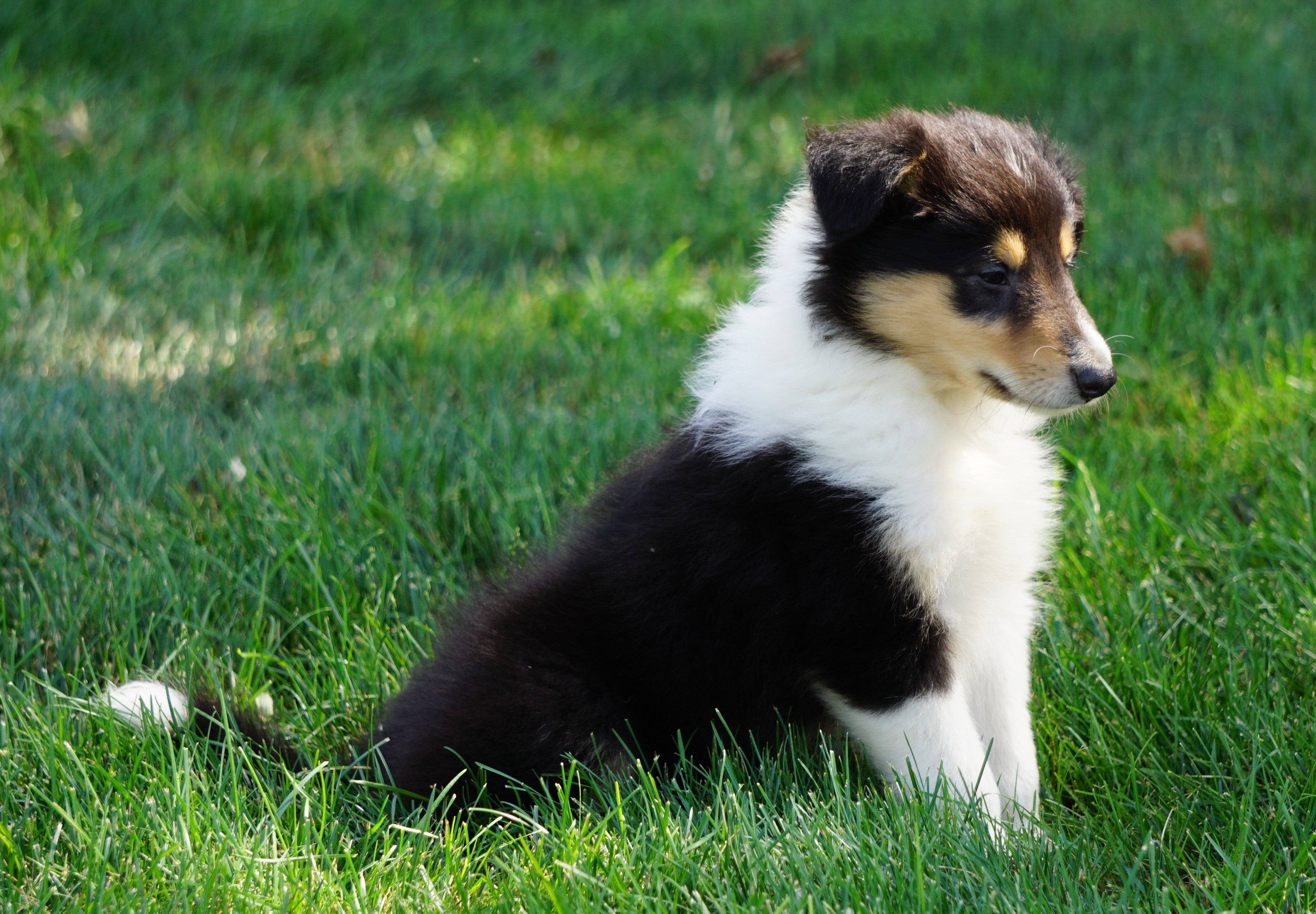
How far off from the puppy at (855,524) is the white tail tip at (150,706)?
0.43 metres

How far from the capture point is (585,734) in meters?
2.51

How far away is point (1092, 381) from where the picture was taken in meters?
2.31

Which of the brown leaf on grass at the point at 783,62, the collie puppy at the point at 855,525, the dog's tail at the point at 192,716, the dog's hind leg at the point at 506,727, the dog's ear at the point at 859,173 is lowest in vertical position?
the dog's tail at the point at 192,716

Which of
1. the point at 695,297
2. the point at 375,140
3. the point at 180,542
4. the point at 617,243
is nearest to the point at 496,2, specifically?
the point at 375,140

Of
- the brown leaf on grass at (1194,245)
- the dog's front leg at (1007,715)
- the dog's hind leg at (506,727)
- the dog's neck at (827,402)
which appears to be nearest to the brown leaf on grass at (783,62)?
the brown leaf on grass at (1194,245)

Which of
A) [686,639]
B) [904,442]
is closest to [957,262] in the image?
→ [904,442]

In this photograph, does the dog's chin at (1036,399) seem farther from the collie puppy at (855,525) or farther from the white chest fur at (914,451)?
the white chest fur at (914,451)

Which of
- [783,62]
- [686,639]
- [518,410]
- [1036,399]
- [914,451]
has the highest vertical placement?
[783,62]

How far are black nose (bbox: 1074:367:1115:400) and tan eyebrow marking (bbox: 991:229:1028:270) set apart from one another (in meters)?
0.24

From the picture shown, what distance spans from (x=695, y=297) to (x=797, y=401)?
2332 millimetres

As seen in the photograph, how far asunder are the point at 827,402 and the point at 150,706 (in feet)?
5.03

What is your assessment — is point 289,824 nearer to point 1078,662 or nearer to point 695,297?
point 1078,662

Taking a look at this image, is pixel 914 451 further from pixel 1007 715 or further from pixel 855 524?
pixel 1007 715

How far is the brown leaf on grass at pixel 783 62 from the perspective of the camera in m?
6.63
